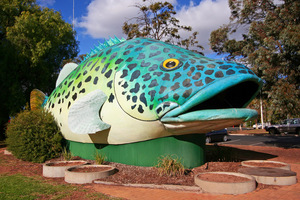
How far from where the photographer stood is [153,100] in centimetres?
671

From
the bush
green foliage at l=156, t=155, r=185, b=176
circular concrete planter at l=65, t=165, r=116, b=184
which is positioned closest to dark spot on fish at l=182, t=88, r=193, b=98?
green foliage at l=156, t=155, r=185, b=176

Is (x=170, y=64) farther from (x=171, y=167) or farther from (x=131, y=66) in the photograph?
(x=171, y=167)

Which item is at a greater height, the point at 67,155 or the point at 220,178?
the point at 67,155

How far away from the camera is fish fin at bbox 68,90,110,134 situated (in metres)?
7.52

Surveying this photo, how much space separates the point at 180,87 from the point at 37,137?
5.69 metres

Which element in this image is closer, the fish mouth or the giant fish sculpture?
the fish mouth

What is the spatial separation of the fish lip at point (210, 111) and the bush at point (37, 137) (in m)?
4.86

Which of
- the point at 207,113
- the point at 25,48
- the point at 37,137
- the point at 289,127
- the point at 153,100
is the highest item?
the point at 25,48

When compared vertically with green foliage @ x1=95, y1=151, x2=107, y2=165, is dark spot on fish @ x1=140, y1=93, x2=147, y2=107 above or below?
above

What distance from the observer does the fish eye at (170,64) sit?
705cm

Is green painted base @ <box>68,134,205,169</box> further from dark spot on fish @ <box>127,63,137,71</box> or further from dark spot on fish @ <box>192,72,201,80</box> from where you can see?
dark spot on fish @ <box>127,63,137,71</box>

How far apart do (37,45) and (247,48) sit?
518 inches

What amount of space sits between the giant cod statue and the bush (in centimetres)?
112

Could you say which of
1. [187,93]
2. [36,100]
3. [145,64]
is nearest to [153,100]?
[187,93]
